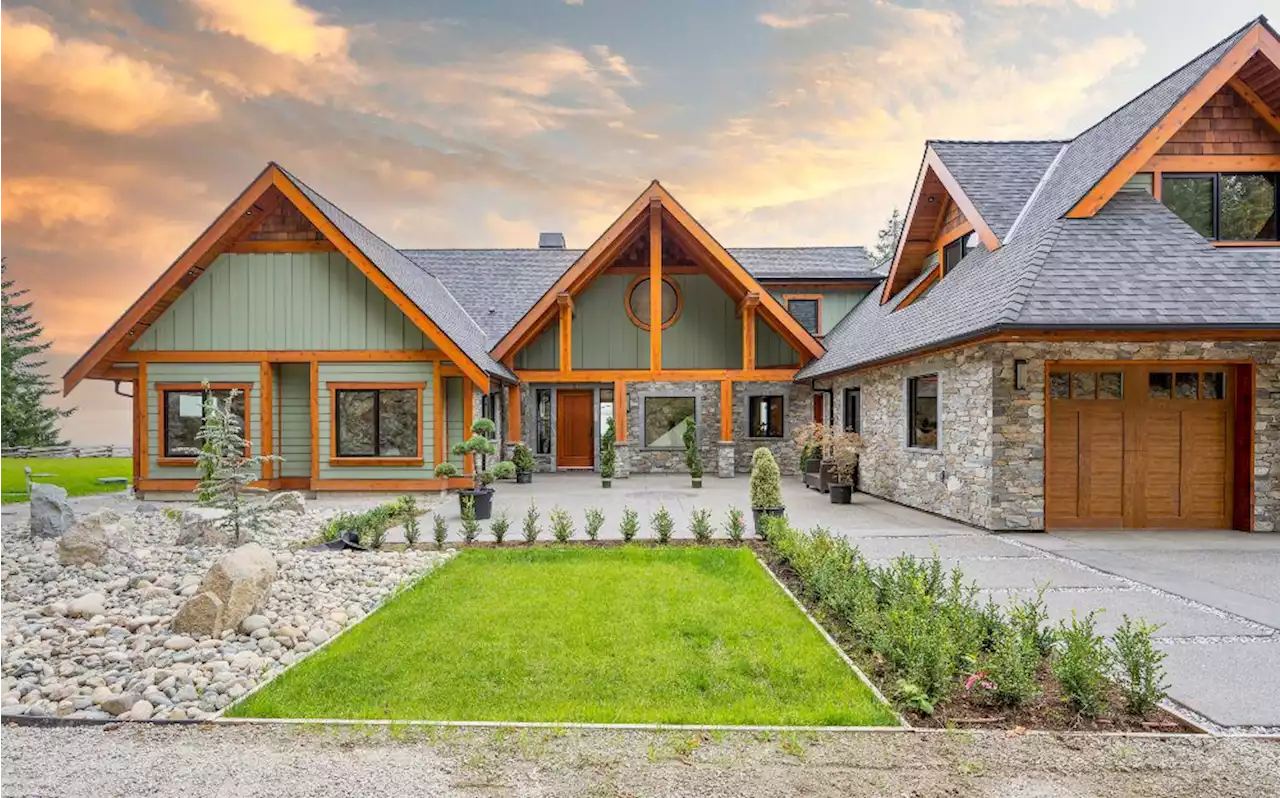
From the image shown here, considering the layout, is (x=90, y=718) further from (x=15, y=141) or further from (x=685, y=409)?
(x=685, y=409)

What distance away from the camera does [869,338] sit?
14.5 m

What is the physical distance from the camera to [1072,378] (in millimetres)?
9570

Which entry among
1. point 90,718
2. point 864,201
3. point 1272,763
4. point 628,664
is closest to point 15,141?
point 90,718

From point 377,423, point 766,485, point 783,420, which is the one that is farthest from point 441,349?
point 783,420

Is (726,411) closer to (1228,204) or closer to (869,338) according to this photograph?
(869,338)

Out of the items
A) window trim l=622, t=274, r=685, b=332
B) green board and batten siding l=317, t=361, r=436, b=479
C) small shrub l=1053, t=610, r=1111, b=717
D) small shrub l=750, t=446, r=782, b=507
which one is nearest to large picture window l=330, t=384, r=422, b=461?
green board and batten siding l=317, t=361, r=436, b=479

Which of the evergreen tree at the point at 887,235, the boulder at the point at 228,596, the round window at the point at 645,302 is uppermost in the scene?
the evergreen tree at the point at 887,235

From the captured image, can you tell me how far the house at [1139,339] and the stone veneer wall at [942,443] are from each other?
0.04 m

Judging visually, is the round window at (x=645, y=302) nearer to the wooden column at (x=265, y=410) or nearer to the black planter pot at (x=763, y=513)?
the wooden column at (x=265, y=410)

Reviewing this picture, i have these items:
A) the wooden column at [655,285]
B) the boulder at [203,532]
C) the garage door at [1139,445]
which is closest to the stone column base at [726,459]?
the wooden column at [655,285]

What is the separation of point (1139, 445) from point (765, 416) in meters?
9.67

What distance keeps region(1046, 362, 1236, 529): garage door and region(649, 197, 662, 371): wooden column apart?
9.53m

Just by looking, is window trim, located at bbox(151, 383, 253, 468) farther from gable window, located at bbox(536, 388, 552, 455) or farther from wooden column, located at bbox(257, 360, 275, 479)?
gable window, located at bbox(536, 388, 552, 455)

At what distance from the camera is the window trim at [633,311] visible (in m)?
18.2
